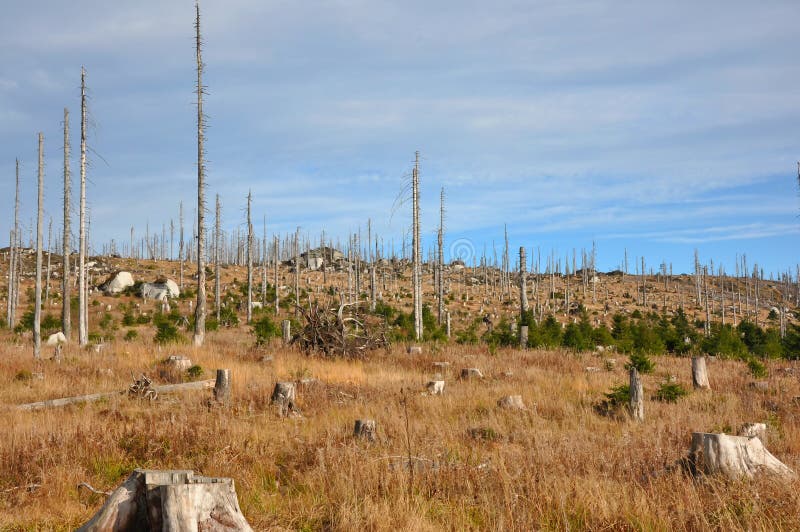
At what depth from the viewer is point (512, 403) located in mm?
9914

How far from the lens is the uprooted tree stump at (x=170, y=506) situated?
12.3ft

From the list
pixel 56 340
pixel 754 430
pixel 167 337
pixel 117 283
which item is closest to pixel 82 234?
pixel 56 340

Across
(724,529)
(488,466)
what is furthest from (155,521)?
(724,529)

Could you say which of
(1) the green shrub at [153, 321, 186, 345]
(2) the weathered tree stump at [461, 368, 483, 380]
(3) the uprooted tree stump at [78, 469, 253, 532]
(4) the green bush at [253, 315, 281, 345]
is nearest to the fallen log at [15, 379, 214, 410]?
(2) the weathered tree stump at [461, 368, 483, 380]

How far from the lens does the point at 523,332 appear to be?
71.3 ft

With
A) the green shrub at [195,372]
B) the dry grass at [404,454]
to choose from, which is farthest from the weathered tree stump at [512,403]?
the green shrub at [195,372]

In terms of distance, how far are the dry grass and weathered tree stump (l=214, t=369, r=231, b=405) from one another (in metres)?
0.22

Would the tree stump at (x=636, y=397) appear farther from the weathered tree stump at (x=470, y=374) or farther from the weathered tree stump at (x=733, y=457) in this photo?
the weathered tree stump at (x=470, y=374)

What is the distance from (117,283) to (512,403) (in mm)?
44962

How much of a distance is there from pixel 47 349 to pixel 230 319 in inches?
580

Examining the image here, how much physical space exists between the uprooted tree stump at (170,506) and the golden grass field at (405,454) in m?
0.93

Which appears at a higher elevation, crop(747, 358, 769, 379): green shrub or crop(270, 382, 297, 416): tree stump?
crop(270, 382, 297, 416): tree stump

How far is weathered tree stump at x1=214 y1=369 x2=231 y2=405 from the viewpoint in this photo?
973 centimetres

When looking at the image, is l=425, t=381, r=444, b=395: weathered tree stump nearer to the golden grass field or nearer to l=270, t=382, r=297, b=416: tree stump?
the golden grass field
